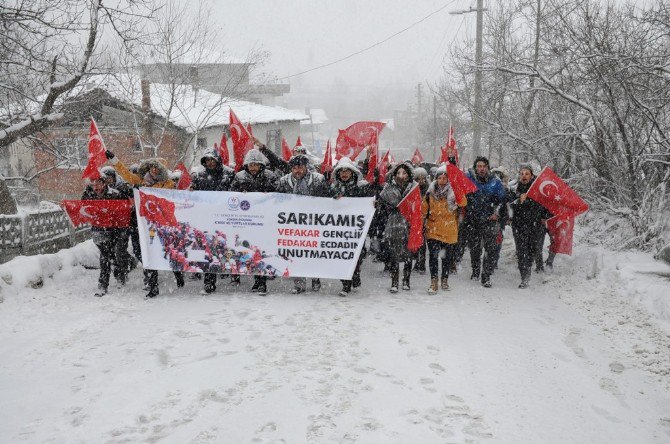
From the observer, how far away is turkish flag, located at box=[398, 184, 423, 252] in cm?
710

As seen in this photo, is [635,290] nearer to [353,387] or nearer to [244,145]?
[353,387]

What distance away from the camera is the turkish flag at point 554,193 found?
24.5 feet

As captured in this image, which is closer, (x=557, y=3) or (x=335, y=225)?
(x=335, y=225)

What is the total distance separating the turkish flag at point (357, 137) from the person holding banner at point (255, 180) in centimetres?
217

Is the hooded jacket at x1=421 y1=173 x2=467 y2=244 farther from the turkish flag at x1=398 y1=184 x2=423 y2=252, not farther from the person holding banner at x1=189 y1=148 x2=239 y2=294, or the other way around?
the person holding banner at x1=189 y1=148 x2=239 y2=294

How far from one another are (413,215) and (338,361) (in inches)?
117

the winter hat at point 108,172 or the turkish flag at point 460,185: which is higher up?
the winter hat at point 108,172

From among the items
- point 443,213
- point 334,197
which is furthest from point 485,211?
point 334,197

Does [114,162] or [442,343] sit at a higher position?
[114,162]

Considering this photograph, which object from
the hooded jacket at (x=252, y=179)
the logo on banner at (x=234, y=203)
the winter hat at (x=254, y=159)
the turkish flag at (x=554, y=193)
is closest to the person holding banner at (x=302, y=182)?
the hooded jacket at (x=252, y=179)

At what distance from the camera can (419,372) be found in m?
4.60

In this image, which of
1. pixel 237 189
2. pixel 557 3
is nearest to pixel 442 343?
pixel 237 189

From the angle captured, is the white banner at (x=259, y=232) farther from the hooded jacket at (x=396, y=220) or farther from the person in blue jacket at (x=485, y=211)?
the person in blue jacket at (x=485, y=211)

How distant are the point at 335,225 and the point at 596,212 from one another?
5829 mm
